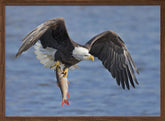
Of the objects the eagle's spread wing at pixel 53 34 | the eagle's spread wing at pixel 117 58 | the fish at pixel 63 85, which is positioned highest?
the eagle's spread wing at pixel 53 34

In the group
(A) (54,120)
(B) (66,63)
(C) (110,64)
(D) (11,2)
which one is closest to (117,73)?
(C) (110,64)

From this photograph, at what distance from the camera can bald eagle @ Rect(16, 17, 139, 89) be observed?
4.92 metres

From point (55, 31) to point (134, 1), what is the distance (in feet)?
3.18

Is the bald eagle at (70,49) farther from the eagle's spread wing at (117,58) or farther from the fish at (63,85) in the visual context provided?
the fish at (63,85)

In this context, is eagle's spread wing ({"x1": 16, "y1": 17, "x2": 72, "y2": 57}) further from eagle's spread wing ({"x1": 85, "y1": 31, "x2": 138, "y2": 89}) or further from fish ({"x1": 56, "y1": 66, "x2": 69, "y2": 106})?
eagle's spread wing ({"x1": 85, "y1": 31, "x2": 138, "y2": 89})

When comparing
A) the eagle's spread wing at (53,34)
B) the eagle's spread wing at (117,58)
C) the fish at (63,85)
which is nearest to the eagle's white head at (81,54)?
the eagle's spread wing at (53,34)

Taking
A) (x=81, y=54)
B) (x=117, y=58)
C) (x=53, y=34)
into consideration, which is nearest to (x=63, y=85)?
(x=81, y=54)

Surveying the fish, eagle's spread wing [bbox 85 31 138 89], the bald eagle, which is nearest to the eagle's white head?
the bald eagle

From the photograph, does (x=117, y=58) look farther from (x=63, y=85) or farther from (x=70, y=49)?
(x=63, y=85)

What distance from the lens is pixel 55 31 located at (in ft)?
16.9

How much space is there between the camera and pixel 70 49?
521 cm

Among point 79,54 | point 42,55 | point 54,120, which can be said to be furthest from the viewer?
point 42,55

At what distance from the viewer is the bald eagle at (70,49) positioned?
16.1ft
